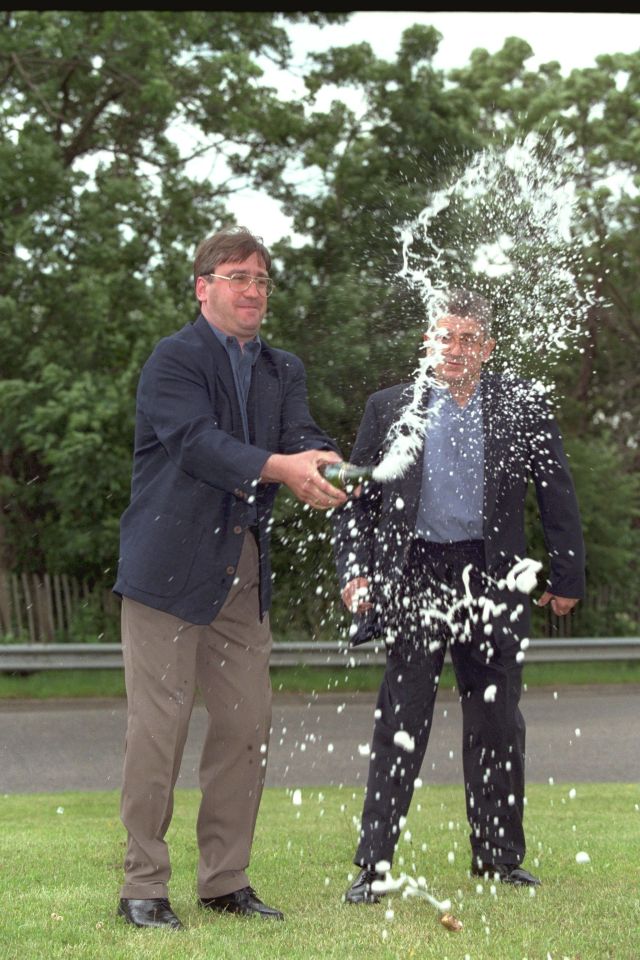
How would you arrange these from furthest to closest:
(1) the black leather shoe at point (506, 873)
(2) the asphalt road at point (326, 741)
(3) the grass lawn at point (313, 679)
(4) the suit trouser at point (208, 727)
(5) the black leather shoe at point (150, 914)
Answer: (3) the grass lawn at point (313, 679) < (2) the asphalt road at point (326, 741) < (1) the black leather shoe at point (506, 873) < (4) the suit trouser at point (208, 727) < (5) the black leather shoe at point (150, 914)

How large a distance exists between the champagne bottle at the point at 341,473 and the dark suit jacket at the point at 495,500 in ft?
1.13

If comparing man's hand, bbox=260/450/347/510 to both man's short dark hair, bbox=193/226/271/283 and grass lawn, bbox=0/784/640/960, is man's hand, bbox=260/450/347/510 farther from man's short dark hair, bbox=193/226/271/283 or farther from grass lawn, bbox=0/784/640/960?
grass lawn, bbox=0/784/640/960

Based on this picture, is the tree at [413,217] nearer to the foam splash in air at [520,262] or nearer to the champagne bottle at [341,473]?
the foam splash in air at [520,262]

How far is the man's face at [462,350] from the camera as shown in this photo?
536 cm

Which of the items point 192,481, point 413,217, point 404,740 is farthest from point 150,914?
point 413,217

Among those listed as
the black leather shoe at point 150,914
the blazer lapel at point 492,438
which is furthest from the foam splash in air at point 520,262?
the black leather shoe at point 150,914

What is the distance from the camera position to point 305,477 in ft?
15.3

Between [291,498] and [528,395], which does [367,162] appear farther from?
[528,395]

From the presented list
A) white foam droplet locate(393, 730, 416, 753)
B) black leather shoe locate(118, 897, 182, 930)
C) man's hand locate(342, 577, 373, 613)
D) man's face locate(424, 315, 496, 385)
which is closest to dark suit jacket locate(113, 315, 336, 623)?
man's hand locate(342, 577, 373, 613)

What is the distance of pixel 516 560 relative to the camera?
5273mm

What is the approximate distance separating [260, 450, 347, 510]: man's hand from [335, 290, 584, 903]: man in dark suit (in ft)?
2.07

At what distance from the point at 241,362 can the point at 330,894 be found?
196cm

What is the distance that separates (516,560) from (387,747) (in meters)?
0.84

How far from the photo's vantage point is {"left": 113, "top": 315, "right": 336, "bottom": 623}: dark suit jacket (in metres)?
4.74
